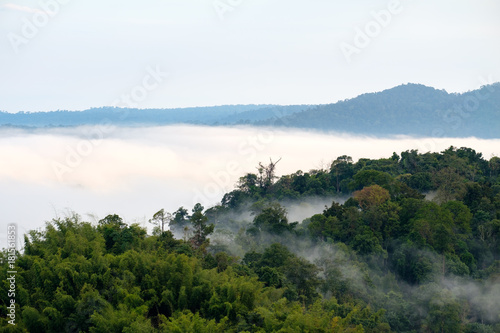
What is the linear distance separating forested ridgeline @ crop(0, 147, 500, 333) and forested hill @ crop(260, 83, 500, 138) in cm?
7927

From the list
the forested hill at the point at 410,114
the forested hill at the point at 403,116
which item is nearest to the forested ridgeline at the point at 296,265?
the forested hill at the point at 403,116

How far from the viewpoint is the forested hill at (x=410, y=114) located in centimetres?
11069

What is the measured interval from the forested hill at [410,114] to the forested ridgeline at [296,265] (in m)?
79.3

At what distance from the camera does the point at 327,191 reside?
3753 centimetres

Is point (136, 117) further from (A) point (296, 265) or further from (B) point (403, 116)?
(A) point (296, 265)

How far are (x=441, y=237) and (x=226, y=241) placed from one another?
9687 mm

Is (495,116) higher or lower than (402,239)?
higher

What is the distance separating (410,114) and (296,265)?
10786 cm

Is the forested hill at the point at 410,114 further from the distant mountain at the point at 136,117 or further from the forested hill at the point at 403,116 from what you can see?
the distant mountain at the point at 136,117

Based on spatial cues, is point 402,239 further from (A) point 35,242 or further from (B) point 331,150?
(B) point 331,150

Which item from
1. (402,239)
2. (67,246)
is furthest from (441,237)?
(67,246)

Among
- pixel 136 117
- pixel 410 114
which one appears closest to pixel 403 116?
pixel 410 114

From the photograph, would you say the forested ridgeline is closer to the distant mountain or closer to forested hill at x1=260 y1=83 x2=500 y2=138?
forested hill at x1=260 y1=83 x2=500 y2=138

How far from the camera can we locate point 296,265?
1877cm
